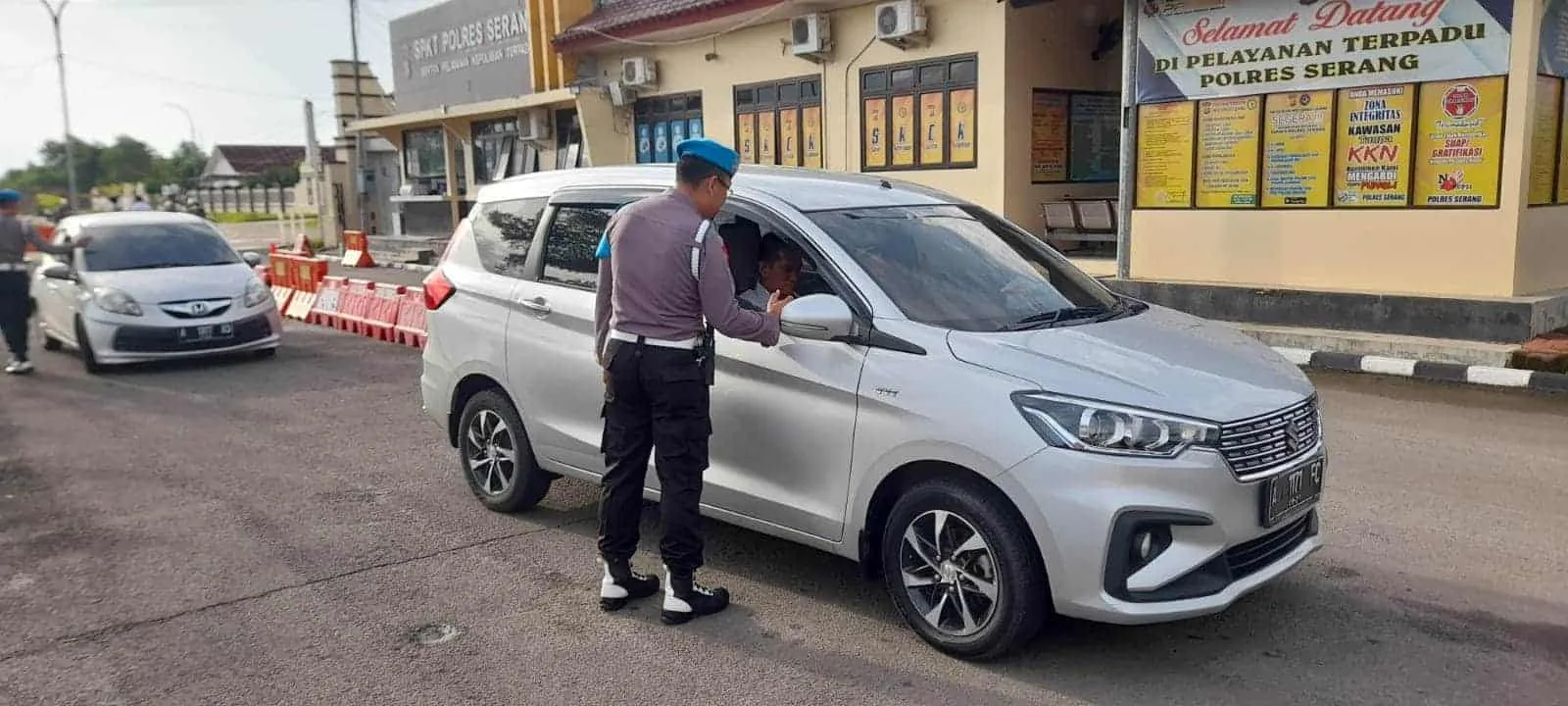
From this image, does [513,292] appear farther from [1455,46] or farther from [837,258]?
[1455,46]

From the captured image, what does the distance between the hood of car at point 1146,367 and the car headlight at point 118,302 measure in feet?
31.3

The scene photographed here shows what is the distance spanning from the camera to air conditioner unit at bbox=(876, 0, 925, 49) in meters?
14.8

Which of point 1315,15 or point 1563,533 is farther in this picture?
point 1315,15

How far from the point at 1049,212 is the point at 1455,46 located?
5185mm

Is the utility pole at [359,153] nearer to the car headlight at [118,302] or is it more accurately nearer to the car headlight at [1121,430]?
the car headlight at [118,302]

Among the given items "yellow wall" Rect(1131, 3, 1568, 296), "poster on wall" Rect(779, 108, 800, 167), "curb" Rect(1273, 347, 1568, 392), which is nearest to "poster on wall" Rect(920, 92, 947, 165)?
"poster on wall" Rect(779, 108, 800, 167)

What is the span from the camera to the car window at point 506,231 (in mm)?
5875

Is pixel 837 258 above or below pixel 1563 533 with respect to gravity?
above

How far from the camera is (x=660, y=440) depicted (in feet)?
14.6

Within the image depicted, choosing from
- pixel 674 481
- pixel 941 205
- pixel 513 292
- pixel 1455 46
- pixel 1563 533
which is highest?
pixel 1455 46

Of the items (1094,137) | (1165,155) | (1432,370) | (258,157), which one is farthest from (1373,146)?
(258,157)

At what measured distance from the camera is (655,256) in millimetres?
4340

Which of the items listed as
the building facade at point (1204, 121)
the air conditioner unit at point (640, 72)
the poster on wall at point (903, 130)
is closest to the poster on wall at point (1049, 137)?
the building facade at point (1204, 121)

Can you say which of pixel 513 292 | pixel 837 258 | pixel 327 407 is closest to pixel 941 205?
pixel 837 258
